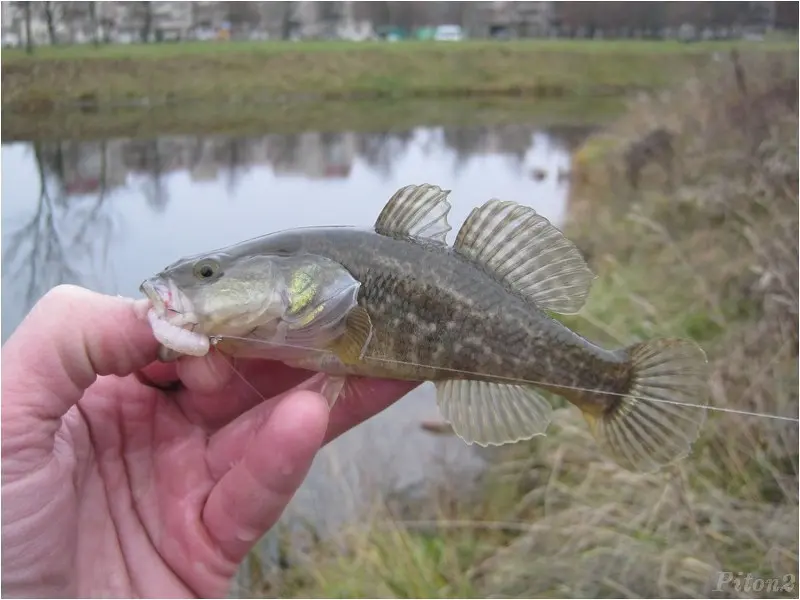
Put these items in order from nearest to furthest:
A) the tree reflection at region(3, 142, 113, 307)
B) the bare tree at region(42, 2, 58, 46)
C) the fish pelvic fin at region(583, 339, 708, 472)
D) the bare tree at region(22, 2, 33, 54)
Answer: the fish pelvic fin at region(583, 339, 708, 472), the tree reflection at region(3, 142, 113, 307), the bare tree at region(42, 2, 58, 46), the bare tree at region(22, 2, 33, 54)

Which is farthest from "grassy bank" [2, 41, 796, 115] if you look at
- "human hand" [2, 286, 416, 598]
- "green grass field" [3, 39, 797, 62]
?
"human hand" [2, 286, 416, 598]

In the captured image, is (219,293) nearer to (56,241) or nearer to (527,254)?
(527,254)

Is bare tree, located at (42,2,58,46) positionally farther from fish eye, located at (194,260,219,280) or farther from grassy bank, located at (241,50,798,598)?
fish eye, located at (194,260,219,280)

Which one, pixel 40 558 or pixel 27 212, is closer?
pixel 40 558

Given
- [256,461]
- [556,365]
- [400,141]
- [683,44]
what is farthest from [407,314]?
[683,44]

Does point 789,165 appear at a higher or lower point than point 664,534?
higher

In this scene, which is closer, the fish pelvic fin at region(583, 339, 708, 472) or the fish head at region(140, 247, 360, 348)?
the fish head at region(140, 247, 360, 348)

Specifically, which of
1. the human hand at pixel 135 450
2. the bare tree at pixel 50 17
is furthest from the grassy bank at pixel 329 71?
the human hand at pixel 135 450

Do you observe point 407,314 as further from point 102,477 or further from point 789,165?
point 789,165
